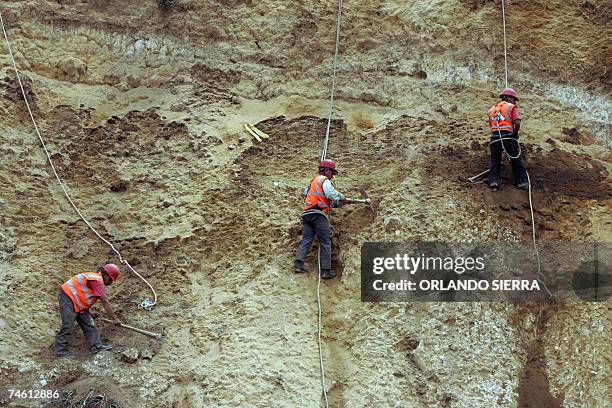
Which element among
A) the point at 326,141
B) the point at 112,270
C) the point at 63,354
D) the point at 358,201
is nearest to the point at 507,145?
the point at 358,201

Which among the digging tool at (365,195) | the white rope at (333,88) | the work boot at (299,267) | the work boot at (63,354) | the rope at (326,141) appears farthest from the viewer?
the white rope at (333,88)

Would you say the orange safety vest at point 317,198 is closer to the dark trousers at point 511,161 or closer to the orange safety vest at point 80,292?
the dark trousers at point 511,161

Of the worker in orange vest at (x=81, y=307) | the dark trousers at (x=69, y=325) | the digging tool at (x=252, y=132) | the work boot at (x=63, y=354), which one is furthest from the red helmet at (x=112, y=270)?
the digging tool at (x=252, y=132)

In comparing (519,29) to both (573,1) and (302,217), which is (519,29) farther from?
(302,217)

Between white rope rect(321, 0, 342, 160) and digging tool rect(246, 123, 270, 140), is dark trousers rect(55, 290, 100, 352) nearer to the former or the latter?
digging tool rect(246, 123, 270, 140)

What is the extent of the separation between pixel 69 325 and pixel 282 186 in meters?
3.37

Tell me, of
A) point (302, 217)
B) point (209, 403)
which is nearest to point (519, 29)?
point (302, 217)

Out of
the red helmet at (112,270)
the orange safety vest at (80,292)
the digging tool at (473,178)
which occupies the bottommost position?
the orange safety vest at (80,292)

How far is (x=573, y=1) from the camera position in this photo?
11945 mm

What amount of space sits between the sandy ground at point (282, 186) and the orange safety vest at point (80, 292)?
1.56 feet

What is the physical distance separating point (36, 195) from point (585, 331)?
7122 millimetres

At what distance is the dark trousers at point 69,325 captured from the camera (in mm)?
8453

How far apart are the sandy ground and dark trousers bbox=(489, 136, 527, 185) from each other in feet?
0.67

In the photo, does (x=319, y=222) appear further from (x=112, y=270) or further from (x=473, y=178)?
(x=112, y=270)
